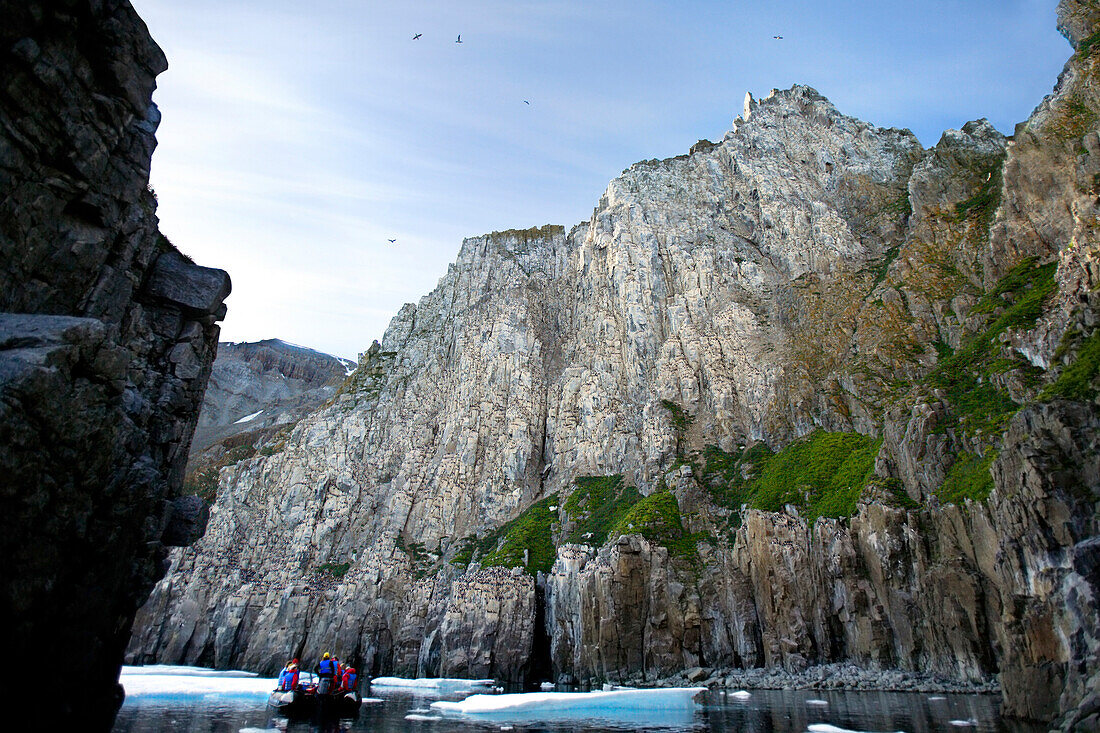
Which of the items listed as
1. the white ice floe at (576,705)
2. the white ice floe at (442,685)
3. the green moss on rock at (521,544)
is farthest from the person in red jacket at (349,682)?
the green moss on rock at (521,544)

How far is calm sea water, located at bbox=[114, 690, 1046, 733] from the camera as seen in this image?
2281 centimetres

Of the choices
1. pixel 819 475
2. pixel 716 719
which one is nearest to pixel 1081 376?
pixel 716 719

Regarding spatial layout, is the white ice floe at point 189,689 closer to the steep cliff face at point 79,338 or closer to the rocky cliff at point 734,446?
the rocky cliff at point 734,446

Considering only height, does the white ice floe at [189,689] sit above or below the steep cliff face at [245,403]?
below

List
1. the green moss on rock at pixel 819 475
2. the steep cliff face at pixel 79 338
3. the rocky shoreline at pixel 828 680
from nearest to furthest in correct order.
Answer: the steep cliff face at pixel 79 338
the rocky shoreline at pixel 828 680
the green moss on rock at pixel 819 475

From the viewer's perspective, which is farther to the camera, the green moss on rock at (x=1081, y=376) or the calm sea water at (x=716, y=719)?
the green moss on rock at (x=1081, y=376)

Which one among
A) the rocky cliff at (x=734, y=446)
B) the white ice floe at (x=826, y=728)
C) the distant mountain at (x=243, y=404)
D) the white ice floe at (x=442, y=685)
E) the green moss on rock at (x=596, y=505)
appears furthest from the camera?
the distant mountain at (x=243, y=404)

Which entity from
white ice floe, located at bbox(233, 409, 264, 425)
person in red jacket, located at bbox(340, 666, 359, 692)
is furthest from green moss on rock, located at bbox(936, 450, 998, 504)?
white ice floe, located at bbox(233, 409, 264, 425)

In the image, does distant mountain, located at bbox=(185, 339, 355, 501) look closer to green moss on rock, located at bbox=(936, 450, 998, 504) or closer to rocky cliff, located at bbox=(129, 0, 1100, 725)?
rocky cliff, located at bbox=(129, 0, 1100, 725)

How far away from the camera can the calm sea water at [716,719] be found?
22.8m

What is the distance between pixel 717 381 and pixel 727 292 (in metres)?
15.5

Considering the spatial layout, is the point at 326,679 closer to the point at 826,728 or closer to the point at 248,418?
the point at 826,728

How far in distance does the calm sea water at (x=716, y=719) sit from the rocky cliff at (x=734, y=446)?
3.79 meters

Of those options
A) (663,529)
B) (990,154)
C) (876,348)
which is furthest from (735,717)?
(990,154)
